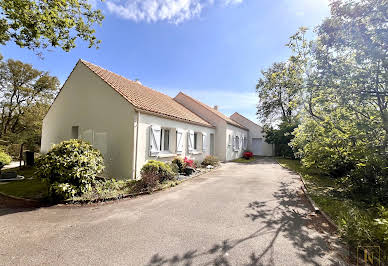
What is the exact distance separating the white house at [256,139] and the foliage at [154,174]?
19.2 m

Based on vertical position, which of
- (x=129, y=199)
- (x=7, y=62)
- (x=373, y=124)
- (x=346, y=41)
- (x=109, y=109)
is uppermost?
(x=7, y=62)

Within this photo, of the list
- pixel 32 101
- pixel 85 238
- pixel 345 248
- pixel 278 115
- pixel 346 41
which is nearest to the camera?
pixel 345 248

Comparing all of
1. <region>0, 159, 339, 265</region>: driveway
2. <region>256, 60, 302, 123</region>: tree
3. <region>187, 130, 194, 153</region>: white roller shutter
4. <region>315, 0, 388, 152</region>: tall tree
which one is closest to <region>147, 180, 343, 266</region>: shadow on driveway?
<region>0, 159, 339, 265</region>: driveway

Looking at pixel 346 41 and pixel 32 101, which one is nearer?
pixel 346 41

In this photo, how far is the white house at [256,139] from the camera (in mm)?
24297

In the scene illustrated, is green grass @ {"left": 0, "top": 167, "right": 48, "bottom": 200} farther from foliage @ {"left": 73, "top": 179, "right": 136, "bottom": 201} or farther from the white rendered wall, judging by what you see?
the white rendered wall

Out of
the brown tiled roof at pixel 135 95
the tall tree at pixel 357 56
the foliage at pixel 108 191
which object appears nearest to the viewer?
the tall tree at pixel 357 56

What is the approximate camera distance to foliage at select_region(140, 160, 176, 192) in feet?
22.2

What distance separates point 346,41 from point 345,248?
17.3 ft

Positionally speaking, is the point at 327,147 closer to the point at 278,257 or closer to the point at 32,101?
the point at 278,257

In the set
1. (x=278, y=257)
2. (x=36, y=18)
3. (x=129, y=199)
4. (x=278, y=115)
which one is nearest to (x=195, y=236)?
(x=278, y=257)

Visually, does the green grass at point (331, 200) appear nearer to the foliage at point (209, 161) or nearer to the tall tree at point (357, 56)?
the tall tree at point (357, 56)

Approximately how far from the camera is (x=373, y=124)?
4.49m

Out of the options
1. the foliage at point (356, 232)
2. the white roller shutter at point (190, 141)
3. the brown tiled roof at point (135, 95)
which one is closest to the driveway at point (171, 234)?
the foliage at point (356, 232)
